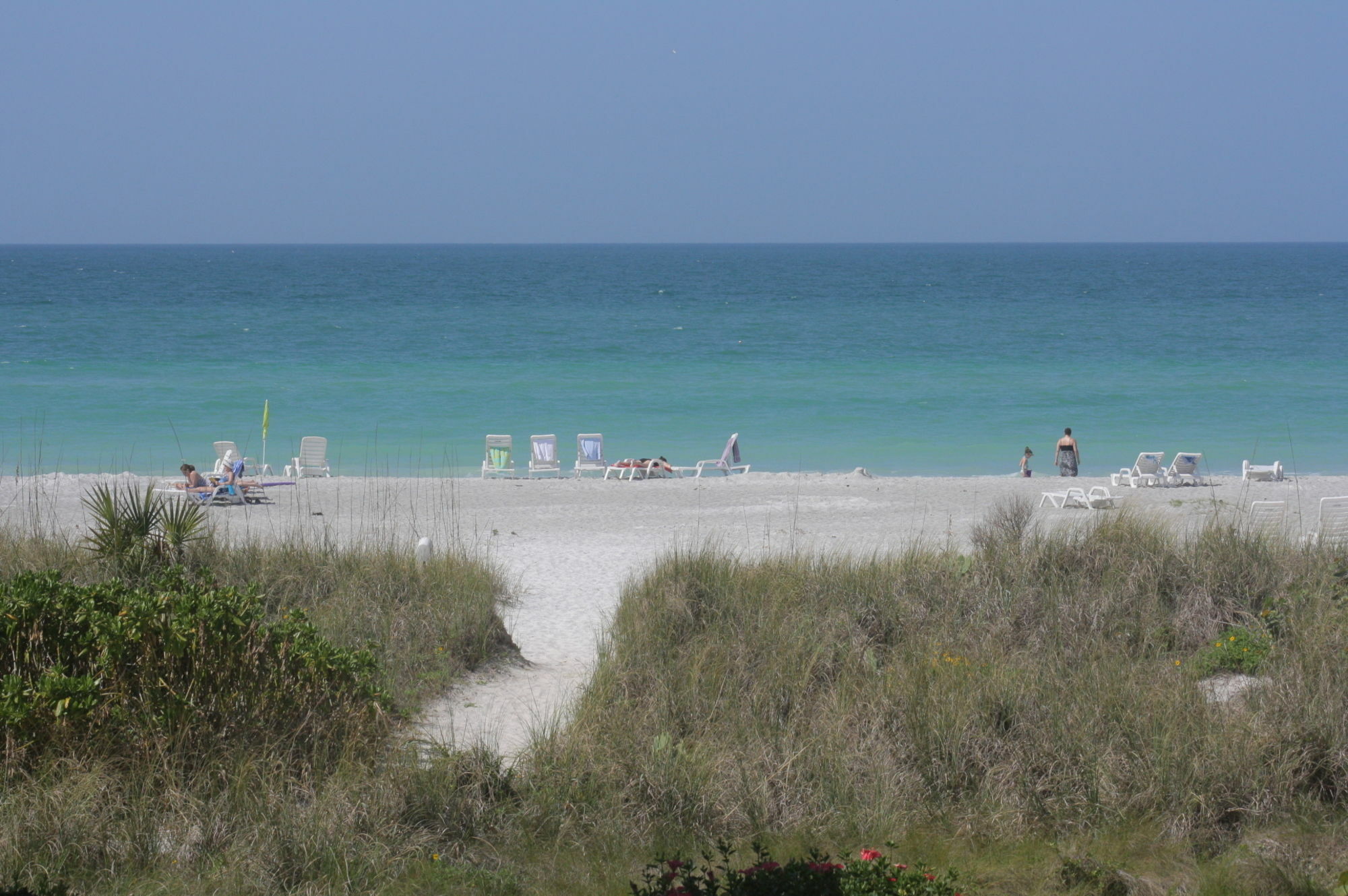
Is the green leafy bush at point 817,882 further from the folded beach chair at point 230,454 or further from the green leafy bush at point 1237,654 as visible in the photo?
the folded beach chair at point 230,454

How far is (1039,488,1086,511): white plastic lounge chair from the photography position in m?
15.8

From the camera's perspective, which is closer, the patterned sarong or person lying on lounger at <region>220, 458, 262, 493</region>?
person lying on lounger at <region>220, 458, 262, 493</region>

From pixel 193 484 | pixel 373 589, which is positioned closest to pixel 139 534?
pixel 373 589

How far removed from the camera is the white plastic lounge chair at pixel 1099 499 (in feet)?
49.3

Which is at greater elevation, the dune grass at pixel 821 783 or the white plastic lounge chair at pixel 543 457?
the dune grass at pixel 821 783

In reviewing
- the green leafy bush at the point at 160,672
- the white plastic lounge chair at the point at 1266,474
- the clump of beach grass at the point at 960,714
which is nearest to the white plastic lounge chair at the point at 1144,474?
the white plastic lounge chair at the point at 1266,474

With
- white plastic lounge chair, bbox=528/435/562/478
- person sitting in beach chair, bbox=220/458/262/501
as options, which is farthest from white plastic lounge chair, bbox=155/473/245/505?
white plastic lounge chair, bbox=528/435/562/478

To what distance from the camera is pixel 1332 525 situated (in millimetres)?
10391

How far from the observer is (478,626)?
762cm

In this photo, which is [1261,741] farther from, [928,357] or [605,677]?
[928,357]

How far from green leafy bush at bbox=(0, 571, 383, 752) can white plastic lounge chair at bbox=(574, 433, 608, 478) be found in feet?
49.9

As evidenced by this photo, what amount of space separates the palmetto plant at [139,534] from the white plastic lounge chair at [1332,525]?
8.20m

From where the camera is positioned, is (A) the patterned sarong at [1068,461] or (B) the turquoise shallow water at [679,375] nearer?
(A) the patterned sarong at [1068,461]

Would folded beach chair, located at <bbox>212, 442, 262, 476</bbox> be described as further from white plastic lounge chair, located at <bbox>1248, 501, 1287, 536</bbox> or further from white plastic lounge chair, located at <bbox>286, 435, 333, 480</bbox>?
white plastic lounge chair, located at <bbox>1248, 501, 1287, 536</bbox>
